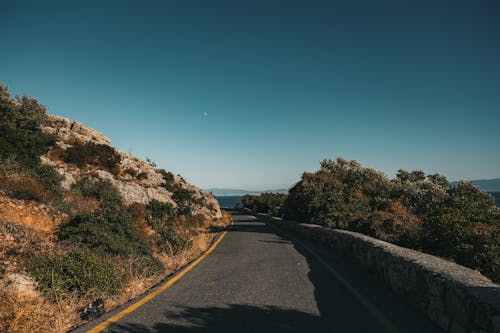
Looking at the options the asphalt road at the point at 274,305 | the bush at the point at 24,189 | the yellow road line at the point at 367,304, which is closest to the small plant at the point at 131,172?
the bush at the point at 24,189

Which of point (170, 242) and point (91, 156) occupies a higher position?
point (91, 156)

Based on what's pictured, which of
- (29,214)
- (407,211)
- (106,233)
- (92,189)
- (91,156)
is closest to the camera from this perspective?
(106,233)

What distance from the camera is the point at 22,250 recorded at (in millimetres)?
6293

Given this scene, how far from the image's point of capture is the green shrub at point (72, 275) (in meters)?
5.00

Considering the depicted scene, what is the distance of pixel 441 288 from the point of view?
A: 162 inches

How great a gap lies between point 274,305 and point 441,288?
2578 mm

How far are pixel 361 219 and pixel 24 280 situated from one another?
1732cm

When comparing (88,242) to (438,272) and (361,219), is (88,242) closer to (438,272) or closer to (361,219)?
(438,272)

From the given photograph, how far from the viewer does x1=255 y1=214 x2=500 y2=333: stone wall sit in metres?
3.18

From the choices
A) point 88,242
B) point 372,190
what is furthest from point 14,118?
point 372,190

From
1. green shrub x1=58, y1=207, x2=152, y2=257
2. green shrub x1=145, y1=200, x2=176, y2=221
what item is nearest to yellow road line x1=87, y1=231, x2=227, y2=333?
green shrub x1=58, y1=207, x2=152, y2=257

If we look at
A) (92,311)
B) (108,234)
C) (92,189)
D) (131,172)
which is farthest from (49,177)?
(131,172)

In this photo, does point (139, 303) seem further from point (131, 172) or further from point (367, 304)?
point (131, 172)

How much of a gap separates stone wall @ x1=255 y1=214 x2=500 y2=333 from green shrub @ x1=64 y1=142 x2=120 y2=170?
21.5 m
